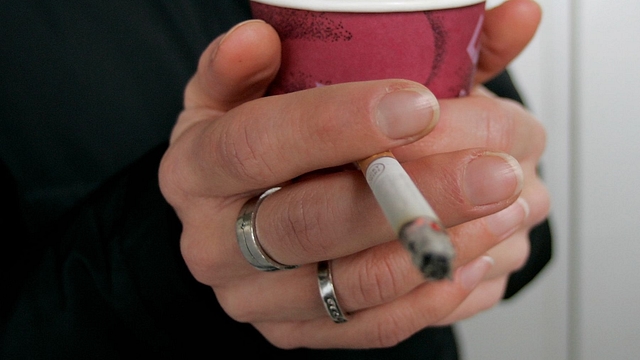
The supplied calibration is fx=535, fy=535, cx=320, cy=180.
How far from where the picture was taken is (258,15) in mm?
358

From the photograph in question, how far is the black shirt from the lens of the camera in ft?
1.53

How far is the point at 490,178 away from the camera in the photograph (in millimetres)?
297

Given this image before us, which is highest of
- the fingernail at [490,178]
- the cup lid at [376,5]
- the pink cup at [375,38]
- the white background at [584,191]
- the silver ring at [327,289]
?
the cup lid at [376,5]

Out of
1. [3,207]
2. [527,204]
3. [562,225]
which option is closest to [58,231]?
[3,207]

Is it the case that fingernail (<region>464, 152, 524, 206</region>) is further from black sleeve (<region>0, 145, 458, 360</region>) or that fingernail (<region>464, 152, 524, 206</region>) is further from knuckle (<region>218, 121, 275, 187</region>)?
black sleeve (<region>0, 145, 458, 360</region>)

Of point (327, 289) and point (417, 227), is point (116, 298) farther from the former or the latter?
point (417, 227)

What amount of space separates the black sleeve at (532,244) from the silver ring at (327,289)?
11.8 inches

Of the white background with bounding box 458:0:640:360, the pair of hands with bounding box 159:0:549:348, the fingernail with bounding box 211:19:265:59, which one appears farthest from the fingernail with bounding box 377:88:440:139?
the white background with bounding box 458:0:640:360

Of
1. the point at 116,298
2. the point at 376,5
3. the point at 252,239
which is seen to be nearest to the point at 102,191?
the point at 116,298

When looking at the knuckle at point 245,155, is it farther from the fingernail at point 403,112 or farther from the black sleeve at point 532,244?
the black sleeve at point 532,244

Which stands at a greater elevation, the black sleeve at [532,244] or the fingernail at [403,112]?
the fingernail at [403,112]

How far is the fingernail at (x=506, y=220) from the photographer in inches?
15.4

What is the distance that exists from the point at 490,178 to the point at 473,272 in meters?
0.15

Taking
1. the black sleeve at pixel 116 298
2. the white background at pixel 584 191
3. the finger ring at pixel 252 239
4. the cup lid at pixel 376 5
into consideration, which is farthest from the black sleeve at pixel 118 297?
the white background at pixel 584 191
